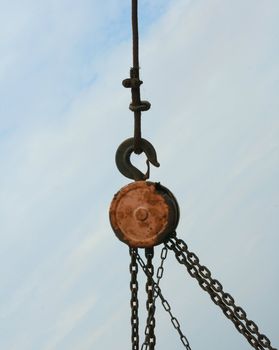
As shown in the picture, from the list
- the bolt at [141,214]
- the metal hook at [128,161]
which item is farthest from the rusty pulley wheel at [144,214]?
the metal hook at [128,161]

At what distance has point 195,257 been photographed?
14.2 ft

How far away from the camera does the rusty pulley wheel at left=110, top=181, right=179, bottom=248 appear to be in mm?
4230

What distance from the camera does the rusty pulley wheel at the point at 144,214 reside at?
13.9 ft

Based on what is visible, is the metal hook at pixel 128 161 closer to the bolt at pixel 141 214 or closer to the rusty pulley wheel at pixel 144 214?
the rusty pulley wheel at pixel 144 214

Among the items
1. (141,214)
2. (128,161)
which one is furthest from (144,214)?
(128,161)

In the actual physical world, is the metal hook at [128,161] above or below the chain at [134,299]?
above

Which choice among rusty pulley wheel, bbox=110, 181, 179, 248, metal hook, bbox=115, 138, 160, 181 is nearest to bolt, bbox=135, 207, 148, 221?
rusty pulley wheel, bbox=110, 181, 179, 248

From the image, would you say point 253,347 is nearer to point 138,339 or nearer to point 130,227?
→ point 138,339

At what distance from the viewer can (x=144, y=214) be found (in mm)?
4230

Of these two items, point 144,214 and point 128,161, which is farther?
point 128,161

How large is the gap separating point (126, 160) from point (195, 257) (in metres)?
0.82

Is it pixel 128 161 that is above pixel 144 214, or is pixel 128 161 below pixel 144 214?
above

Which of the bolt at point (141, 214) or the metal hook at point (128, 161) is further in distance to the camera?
the metal hook at point (128, 161)

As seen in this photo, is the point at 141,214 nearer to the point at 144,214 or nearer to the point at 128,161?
the point at 144,214
